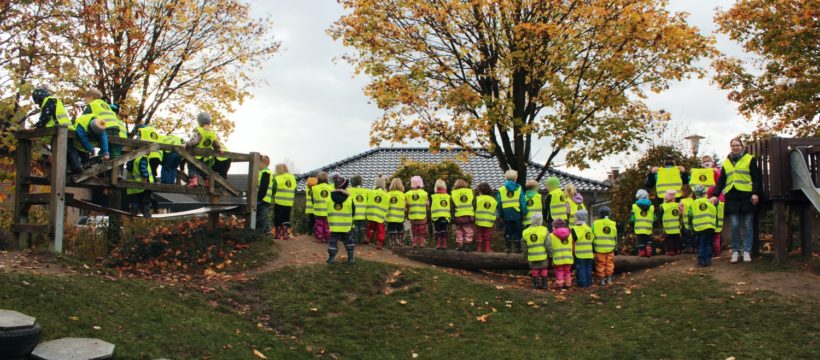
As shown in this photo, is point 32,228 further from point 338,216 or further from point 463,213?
point 463,213

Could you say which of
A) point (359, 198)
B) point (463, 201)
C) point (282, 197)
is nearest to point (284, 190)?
point (282, 197)

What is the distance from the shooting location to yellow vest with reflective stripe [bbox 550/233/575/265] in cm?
1446

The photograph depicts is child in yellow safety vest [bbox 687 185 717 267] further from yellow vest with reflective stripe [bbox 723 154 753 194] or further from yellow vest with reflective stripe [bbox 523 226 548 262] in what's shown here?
yellow vest with reflective stripe [bbox 523 226 548 262]

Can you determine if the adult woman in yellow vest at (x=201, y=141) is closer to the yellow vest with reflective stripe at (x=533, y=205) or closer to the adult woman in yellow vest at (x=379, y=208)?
the adult woman in yellow vest at (x=379, y=208)

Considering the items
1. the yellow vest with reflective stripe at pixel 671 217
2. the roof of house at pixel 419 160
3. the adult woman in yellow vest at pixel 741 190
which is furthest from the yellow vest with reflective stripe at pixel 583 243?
the roof of house at pixel 419 160

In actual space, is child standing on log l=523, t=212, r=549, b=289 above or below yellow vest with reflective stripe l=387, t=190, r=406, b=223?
below

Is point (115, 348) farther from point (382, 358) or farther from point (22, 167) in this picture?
point (22, 167)

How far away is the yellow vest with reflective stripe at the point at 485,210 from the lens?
53.9 ft

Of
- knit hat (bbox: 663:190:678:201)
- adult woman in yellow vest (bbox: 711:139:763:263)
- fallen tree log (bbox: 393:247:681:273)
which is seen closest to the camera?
adult woman in yellow vest (bbox: 711:139:763:263)

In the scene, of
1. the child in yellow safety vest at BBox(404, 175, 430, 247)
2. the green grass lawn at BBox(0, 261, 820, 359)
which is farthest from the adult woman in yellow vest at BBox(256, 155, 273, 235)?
the child in yellow safety vest at BBox(404, 175, 430, 247)

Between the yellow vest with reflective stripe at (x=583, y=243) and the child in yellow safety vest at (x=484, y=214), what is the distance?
2.31 metres

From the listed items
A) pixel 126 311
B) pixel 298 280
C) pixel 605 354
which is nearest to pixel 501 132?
pixel 298 280

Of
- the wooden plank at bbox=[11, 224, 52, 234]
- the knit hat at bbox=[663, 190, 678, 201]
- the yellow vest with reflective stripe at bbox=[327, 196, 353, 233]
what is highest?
the knit hat at bbox=[663, 190, 678, 201]

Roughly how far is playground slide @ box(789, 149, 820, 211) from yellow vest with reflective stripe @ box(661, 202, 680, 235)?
109 inches
